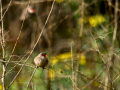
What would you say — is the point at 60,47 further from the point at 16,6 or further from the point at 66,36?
the point at 16,6

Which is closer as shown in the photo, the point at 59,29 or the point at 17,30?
the point at 17,30

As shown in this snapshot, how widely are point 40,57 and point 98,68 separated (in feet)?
12.8

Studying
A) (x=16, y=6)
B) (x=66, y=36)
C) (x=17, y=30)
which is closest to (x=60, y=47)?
(x=66, y=36)

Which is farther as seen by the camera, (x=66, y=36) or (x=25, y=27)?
(x=66, y=36)

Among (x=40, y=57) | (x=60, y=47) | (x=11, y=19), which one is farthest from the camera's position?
(x=60, y=47)

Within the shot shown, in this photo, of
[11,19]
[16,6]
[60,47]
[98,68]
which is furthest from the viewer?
[60,47]

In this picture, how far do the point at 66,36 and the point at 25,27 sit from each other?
2.10m

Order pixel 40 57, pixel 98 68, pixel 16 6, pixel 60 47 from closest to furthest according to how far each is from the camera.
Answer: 1. pixel 40 57
2. pixel 98 68
3. pixel 16 6
4. pixel 60 47

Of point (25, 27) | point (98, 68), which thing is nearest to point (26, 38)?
point (25, 27)

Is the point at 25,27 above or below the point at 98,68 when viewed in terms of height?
above

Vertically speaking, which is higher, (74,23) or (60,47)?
(74,23)

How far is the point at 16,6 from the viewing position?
853cm

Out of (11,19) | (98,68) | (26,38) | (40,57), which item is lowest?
(98,68)

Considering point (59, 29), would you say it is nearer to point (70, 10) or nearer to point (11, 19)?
point (70, 10)
